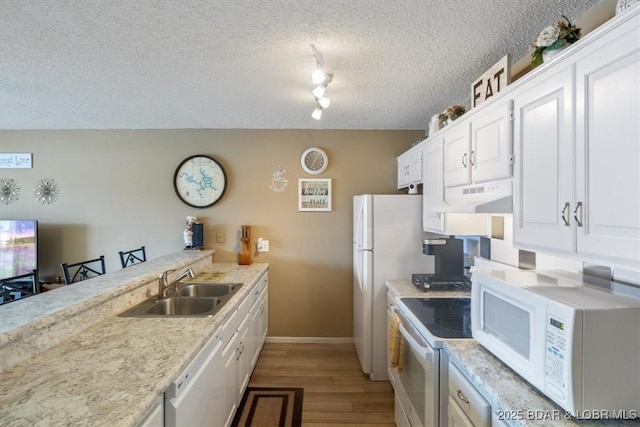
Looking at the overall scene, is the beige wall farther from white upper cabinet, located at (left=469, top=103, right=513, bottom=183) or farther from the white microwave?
the white microwave

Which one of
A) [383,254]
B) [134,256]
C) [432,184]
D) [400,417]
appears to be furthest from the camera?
[134,256]

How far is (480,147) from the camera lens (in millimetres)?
1754

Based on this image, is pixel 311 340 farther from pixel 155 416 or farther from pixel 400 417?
pixel 155 416

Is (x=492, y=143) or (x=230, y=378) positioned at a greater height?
(x=492, y=143)

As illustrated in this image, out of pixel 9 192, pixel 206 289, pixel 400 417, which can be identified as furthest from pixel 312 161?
pixel 9 192

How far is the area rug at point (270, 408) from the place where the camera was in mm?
2219

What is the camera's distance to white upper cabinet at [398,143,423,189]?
2797mm

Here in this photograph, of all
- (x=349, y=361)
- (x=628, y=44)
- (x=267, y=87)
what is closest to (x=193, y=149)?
(x=267, y=87)

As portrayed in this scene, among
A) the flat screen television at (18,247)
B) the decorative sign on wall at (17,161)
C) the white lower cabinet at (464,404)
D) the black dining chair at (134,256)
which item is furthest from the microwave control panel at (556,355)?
the decorative sign on wall at (17,161)

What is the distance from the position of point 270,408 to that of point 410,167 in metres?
2.41

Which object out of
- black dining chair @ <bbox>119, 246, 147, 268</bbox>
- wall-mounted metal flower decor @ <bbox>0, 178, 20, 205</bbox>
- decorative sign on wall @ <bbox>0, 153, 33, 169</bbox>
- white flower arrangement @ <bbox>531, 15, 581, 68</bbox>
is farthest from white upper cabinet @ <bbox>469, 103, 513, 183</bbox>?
wall-mounted metal flower decor @ <bbox>0, 178, 20, 205</bbox>

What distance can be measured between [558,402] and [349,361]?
94.5 inches

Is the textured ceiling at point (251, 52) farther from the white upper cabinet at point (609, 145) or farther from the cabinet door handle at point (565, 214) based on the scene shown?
the cabinet door handle at point (565, 214)

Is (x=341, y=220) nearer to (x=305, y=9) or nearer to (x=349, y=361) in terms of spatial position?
(x=349, y=361)
